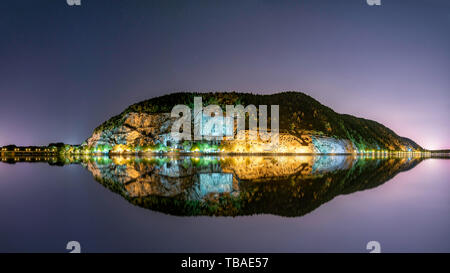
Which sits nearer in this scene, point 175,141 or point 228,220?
point 228,220

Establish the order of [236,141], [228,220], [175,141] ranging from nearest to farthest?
[228,220]
[236,141]
[175,141]

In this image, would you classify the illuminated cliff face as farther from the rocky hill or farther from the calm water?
the calm water

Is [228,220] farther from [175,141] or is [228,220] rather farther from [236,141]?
[175,141]

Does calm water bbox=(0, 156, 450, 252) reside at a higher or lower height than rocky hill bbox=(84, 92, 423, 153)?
lower

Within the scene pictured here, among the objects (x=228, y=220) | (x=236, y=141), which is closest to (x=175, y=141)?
(x=236, y=141)

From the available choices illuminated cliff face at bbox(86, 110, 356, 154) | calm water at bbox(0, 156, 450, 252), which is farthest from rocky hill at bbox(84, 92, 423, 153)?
calm water at bbox(0, 156, 450, 252)

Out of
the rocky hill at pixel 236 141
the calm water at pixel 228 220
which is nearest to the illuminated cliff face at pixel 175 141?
the rocky hill at pixel 236 141

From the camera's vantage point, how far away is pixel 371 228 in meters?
8.48

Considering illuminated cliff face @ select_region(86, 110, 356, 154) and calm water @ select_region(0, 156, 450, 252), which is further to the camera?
illuminated cliff face @ select_region(86, 110, 356, 154)

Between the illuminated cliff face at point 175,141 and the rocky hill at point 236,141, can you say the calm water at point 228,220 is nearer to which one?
the illuminated cliff face at point 175,141

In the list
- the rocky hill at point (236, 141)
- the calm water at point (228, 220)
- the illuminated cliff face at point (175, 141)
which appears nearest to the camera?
the calm water at point (228, 220)
